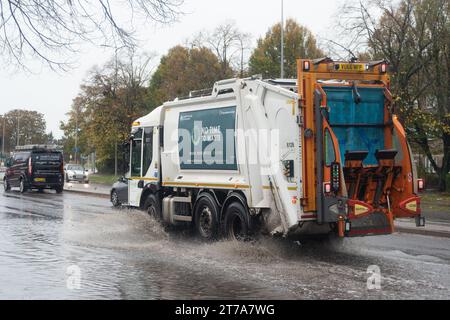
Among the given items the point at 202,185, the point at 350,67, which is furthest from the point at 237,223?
the point at 350,67

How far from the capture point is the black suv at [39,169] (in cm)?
3256

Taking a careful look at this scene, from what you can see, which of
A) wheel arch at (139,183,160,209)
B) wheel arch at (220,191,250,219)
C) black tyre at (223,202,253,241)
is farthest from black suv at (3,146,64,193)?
black tyre at (223,202,253,241)

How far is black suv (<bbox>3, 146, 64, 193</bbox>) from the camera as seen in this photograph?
32562 millimetres

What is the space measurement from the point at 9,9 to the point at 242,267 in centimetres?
539

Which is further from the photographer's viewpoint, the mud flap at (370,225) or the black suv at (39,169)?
the black suv at (39,169)

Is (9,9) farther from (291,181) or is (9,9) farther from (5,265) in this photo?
(291,181)

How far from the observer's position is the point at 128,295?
788 centimetres

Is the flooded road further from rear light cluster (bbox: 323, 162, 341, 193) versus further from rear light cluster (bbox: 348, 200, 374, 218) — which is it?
rear light cluster (bbox: 323, 162, 341, 193)

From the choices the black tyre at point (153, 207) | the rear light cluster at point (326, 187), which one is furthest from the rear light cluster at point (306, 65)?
the black tyre at point (153, 207)

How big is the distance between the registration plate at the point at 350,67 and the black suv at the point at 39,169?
80.9ft

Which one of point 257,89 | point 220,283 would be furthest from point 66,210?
point 220,283

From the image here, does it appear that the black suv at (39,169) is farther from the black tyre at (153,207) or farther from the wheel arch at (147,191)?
the black tyre at (153,207)

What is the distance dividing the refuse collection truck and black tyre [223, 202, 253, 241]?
2cm
